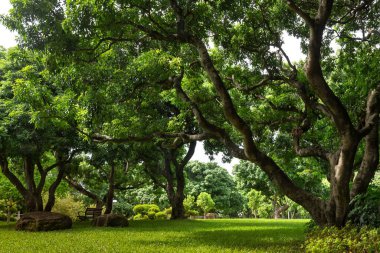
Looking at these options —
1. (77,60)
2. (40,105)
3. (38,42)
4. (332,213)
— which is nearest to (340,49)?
(332,213)

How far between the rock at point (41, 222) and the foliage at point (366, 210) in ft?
46.0

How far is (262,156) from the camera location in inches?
452

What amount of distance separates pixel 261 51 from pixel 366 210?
257 inches

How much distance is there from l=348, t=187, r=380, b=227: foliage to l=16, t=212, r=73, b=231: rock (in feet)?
46.0

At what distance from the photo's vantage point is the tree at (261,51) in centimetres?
944

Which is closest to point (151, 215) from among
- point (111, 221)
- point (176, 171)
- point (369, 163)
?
point (176, 171)

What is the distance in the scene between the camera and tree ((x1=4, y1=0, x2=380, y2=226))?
9.44 m

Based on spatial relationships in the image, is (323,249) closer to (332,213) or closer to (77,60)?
(332,213)

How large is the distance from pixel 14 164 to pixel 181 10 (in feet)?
68.5

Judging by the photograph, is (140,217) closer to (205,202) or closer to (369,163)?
(205,202)

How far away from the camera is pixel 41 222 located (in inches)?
683

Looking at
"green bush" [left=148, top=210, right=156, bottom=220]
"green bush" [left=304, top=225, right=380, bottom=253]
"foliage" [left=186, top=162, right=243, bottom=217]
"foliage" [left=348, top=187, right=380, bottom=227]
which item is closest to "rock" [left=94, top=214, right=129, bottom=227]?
"foliage" [left=348, top=187, right=380, bottom=227]

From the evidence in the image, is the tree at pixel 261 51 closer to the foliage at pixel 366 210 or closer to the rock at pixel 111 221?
the foliage at pixel 366 210

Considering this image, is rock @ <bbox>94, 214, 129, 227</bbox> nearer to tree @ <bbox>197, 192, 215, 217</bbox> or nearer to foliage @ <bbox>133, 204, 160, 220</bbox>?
foliage @ <bbox>133, 204, 160, 220</bbox>
